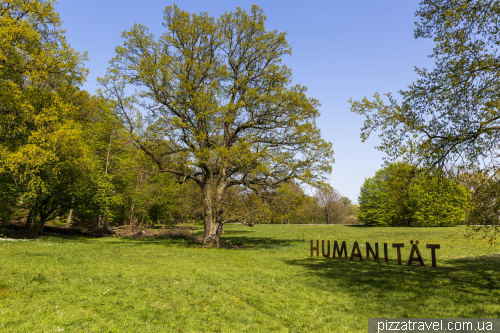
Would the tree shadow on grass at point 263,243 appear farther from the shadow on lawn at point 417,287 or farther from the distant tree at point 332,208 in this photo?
the distant tree at point 332,208

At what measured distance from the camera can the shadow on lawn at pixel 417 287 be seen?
8.09 metres

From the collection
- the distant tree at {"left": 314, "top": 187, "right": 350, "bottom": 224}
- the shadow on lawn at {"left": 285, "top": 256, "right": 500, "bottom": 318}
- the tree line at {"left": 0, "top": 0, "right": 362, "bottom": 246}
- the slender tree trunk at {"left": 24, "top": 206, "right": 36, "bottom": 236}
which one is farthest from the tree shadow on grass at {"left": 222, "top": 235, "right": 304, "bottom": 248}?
the distant tree at {"left": 314, "top": 187, "right": 350, "bottom": 224}

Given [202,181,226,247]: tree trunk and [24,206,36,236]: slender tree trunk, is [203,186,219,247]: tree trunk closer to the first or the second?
[202,181,226,247]: tree trunk

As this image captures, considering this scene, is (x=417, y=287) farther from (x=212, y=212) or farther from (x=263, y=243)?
(x=263, y=243)

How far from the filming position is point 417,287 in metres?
10.4

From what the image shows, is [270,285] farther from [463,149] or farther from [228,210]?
[228,210]

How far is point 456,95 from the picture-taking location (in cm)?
1094

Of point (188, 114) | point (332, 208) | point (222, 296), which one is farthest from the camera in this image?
point (332, 208)

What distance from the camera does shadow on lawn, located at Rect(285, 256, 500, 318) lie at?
8.09m

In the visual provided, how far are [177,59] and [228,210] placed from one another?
12.7m

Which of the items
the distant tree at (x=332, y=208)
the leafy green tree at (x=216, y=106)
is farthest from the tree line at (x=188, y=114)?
the distant tree at (x=332, y=208)

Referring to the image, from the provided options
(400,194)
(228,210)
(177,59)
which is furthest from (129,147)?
(400,194)

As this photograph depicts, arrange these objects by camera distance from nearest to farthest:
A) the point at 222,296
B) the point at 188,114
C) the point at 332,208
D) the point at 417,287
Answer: the point at 222,296 < the point at 417,287 < the point at 188,114 < the point at 332,208

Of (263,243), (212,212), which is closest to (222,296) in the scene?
→ (212,212)
